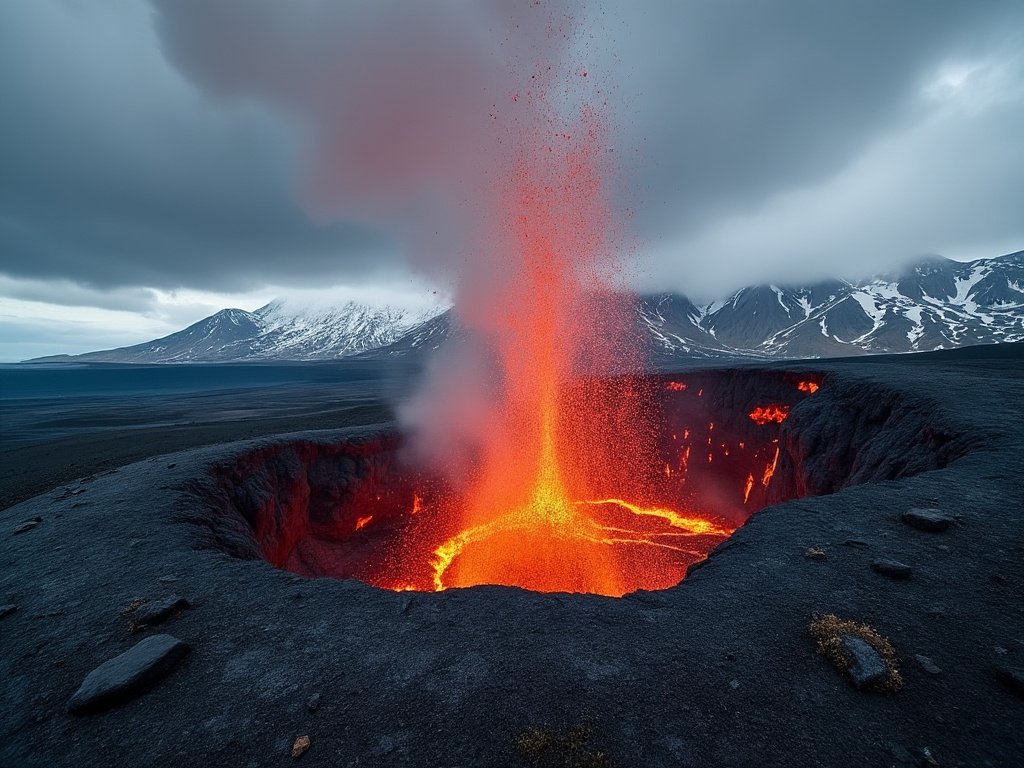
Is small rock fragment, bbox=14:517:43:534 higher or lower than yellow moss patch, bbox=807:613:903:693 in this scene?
higher

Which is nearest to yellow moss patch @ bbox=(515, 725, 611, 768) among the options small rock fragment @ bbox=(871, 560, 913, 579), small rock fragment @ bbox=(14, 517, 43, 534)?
small rock fragment @ bbox=(871, 560, 913, 579)

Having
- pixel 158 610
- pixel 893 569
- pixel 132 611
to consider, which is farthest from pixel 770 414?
pixel 132 611

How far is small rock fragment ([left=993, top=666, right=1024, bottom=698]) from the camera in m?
4.82

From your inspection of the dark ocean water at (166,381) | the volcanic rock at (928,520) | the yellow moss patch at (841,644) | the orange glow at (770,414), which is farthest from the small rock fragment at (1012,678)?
the dark ocean water at (166,381)

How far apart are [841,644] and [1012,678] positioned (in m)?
1.63

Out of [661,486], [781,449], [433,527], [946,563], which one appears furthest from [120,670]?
[661,486]

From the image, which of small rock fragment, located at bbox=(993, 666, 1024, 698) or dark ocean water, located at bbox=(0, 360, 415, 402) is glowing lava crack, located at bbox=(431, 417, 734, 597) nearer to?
small rock fragment, located at bbox=(993, 666, 1024, 698)

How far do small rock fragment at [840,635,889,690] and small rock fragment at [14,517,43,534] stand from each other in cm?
1987

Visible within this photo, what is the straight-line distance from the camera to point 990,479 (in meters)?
10.6

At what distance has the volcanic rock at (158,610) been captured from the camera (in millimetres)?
7090

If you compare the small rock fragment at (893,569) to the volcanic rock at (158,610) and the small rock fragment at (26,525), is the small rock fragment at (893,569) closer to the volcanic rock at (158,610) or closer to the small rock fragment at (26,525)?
the volcanic rock at (158,610)

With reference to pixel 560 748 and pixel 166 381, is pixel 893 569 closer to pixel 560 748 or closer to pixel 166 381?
pixel 560 748

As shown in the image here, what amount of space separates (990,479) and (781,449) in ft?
65.8

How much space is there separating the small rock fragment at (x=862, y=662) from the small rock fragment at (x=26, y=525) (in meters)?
19.9
